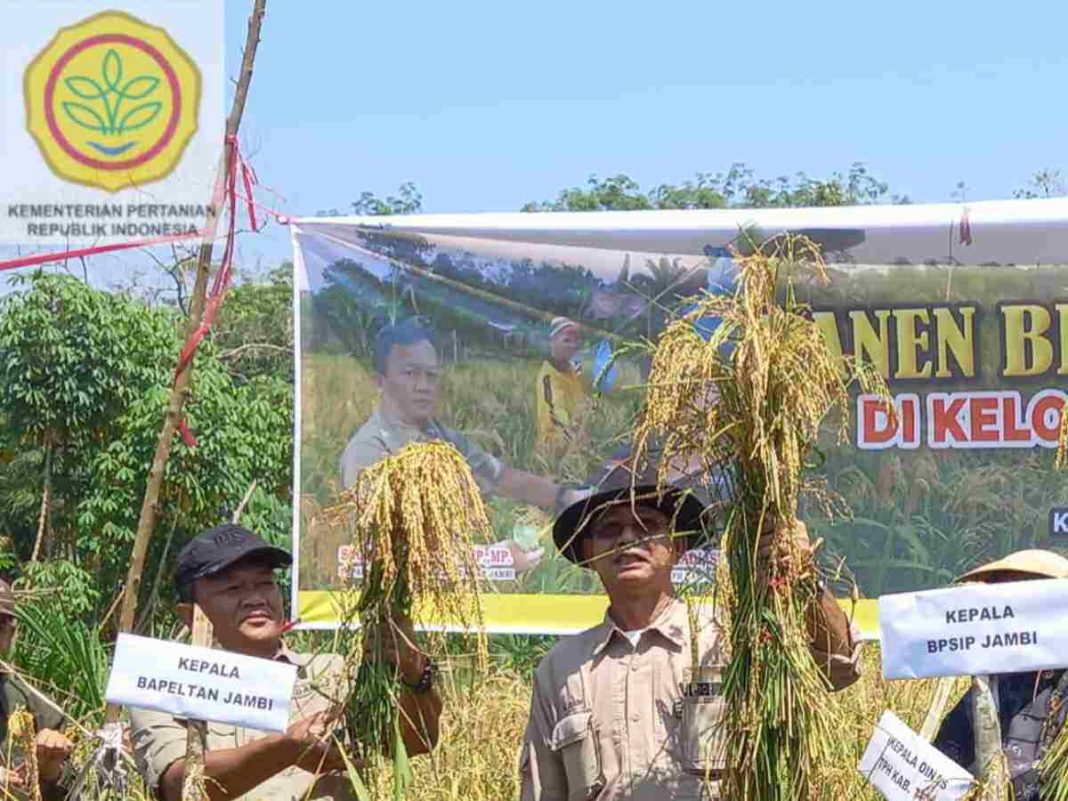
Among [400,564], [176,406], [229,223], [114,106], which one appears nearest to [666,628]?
[400,564]

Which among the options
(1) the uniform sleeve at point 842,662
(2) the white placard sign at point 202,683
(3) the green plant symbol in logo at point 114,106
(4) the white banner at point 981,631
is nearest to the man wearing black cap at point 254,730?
(2) the white placard sign at point 202,683

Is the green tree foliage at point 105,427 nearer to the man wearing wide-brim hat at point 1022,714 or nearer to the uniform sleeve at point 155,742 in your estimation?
the uniform sleeve at point 155,742

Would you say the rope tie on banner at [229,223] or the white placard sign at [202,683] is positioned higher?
the rope tie on banner at [229,223]

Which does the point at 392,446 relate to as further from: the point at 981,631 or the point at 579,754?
the point at 981,631

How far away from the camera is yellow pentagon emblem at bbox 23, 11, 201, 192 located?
755 cm

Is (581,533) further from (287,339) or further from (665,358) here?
(287,339)

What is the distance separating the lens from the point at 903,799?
3336mm

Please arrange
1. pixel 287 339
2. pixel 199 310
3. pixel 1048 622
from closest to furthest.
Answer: pixel 1048 622
pixel 199 310
pixel 287 339

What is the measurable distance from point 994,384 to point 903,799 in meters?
3.05

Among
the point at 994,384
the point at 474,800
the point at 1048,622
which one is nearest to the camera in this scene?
the point at 1048,622

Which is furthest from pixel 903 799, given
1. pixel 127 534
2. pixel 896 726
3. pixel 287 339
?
pixel 287 339

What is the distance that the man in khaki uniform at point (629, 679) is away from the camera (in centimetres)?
365

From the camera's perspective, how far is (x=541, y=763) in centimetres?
386

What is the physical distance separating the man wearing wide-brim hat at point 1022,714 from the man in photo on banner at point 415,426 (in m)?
2.71
